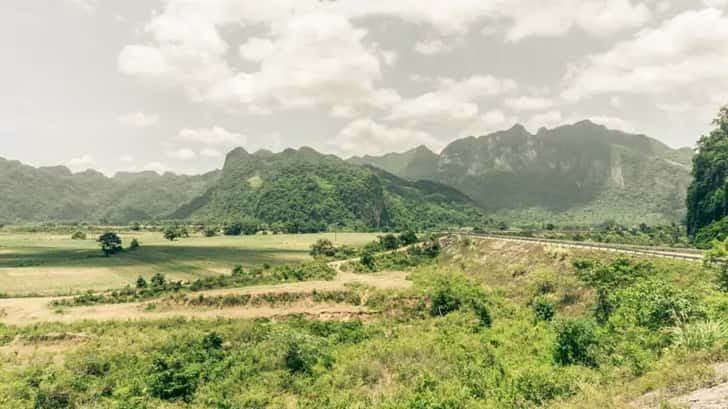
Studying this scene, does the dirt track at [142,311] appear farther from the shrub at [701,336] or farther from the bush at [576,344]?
the shrub at [701,336]

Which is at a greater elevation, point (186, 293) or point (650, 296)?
point (650, 296)

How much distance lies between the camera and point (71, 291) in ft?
186

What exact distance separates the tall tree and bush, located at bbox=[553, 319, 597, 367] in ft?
207

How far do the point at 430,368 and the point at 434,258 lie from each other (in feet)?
217

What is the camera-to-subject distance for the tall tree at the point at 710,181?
6566 centimetres

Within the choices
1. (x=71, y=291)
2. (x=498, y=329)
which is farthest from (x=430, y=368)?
(x=71, y=291)

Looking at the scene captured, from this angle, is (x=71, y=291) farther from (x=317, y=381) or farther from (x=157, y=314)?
(x=317, y=381)

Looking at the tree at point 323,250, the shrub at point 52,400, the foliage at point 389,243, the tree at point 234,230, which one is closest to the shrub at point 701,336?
the shrub at point 52,400

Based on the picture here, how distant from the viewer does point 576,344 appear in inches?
959

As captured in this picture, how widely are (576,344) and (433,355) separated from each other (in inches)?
400

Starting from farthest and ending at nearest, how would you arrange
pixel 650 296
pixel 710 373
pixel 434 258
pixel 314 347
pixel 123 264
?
pixel 434 258, pixel 123 264, pixel 314 347, pixel 650 296, pixel 710 373

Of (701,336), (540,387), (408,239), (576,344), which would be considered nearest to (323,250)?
(408,239)

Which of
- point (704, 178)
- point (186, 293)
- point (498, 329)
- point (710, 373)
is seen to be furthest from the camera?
point (704, 178)

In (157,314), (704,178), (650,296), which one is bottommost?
(157,314)
